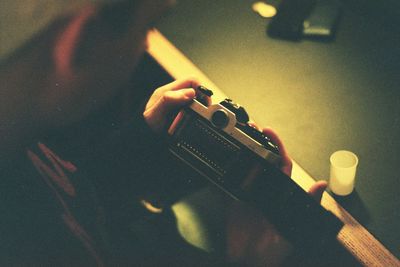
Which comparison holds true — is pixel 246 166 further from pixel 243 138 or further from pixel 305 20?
pixel 305 20

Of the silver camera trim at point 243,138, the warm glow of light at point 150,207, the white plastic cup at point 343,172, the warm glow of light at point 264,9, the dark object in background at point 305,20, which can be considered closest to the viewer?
the silver camera trim at point 243,138

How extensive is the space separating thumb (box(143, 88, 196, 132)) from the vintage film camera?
37 millimetres

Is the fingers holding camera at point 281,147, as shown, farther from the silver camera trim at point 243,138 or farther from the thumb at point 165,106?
the thumb at point 165,106

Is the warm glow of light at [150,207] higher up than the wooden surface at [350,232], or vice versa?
the wooden surface at [350,232]

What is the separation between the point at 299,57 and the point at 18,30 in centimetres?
131

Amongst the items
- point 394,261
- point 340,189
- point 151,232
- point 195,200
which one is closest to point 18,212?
point 151,232

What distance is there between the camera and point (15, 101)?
162cm

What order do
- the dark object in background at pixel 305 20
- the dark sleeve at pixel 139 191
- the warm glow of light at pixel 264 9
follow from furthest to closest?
1. the warm glow of light at pixel 264 9
2. the dark object in background at pixel 305 20
3. the dark sleeve at pixel 139 191

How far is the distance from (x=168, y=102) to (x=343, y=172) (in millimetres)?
519

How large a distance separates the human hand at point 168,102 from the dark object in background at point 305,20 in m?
0.62

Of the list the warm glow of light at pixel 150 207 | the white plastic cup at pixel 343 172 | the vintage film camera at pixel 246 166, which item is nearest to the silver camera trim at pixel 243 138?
the vintage film camera at pixel 246 166

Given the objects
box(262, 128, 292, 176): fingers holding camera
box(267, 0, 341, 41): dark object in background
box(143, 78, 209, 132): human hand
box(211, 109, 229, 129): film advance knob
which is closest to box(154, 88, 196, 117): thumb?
box(143, 78, 209, 132): human hand

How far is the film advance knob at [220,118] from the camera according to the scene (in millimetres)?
1008

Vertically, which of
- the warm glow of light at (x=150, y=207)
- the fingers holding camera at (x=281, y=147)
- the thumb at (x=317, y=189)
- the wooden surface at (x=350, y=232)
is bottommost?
the warm glow of light at (x=150, y=207)
